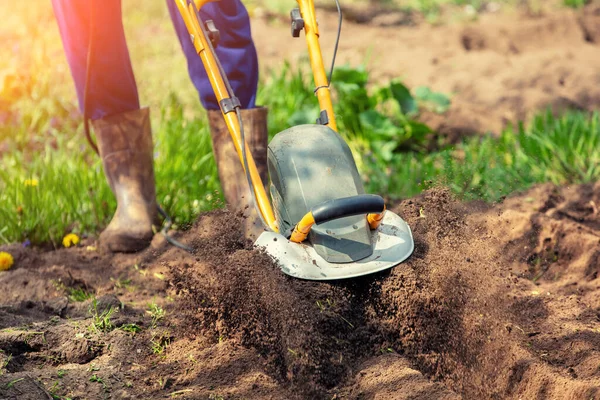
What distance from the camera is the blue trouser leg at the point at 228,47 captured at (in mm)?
2707

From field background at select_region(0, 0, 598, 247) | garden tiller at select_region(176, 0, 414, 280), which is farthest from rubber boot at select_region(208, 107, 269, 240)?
garden tiller at select_region(176, 0, 414, 280)

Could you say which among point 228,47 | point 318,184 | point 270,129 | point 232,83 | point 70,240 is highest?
point 228,47

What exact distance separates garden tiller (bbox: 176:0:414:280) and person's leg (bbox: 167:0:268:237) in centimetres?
43

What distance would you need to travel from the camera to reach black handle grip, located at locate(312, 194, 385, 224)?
1.83 meters

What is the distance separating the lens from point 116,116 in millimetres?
3010

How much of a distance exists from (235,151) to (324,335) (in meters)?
1.10

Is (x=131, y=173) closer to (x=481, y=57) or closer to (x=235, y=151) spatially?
(x=235, y=151)

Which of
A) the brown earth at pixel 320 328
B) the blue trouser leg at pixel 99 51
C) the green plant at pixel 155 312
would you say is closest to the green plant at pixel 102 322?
the brown earth at pixel 320 328

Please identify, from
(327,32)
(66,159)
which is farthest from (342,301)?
(327,32)

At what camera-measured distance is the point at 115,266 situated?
290cm

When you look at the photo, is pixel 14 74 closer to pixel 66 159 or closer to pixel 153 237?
pixel 66 159

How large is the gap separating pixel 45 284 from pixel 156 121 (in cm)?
162

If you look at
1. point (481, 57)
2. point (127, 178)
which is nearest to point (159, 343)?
point (127, 178)

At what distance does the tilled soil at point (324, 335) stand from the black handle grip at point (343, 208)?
0.22 m
